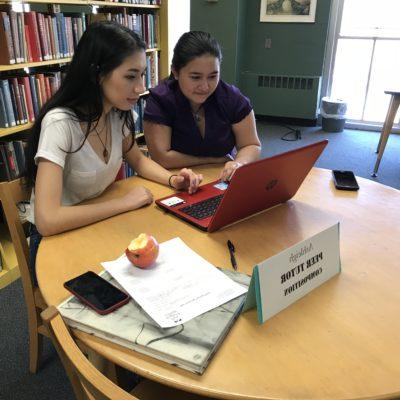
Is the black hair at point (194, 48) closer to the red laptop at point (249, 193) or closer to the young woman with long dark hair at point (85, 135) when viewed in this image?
the young woman with long dark hair at point (85, 135)

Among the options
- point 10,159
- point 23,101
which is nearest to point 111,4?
point 23,101

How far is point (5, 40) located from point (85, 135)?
3.55 feet

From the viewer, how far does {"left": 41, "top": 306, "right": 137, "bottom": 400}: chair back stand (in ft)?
1.74

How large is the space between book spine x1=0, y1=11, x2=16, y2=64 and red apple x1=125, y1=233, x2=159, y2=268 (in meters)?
1.57

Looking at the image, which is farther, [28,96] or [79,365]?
[28,96]

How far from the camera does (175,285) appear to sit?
845 millimetres

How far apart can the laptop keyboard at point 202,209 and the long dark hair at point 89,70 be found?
40 centimetres

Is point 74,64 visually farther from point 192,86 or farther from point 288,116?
point 288,116

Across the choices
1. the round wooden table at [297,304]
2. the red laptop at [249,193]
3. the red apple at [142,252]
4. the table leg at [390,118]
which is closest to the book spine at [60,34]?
the round wooden table at [297,304]

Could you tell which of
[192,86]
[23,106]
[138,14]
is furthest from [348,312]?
[138,14]

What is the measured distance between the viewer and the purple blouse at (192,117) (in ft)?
5.49

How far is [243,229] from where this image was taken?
113 centimetres

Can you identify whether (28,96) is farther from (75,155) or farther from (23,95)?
(75,155)

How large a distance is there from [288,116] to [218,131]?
3771mm
